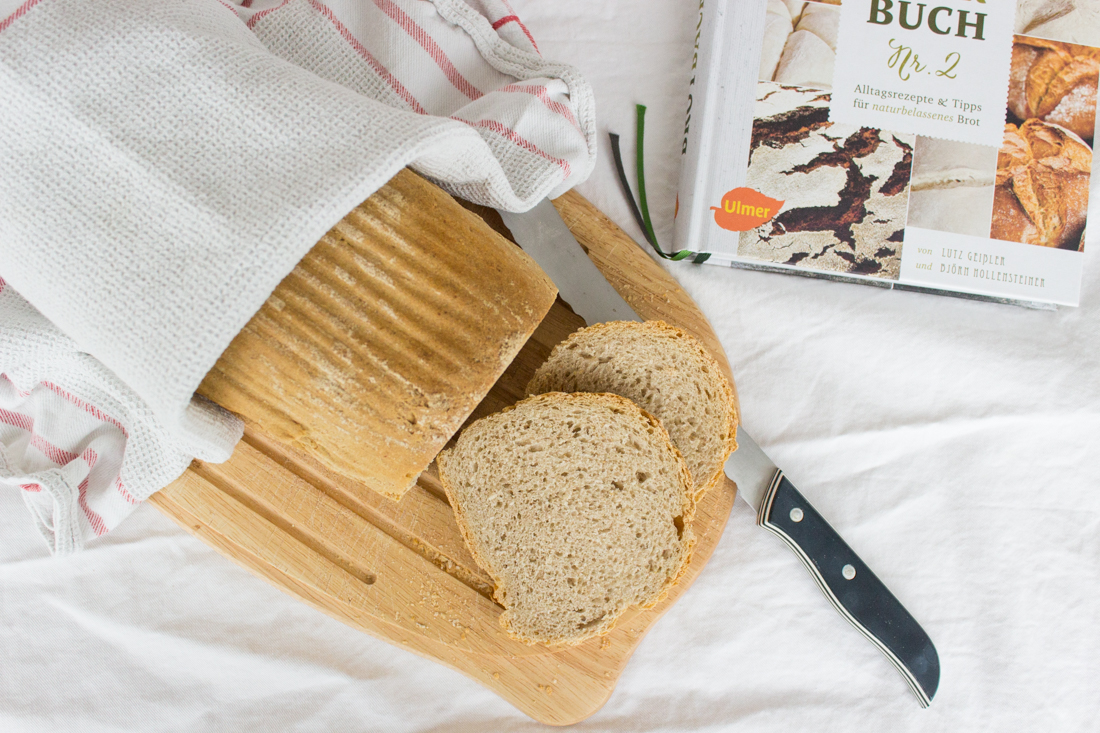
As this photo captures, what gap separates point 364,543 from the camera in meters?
1.48

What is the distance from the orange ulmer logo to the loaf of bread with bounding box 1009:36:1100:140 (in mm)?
649

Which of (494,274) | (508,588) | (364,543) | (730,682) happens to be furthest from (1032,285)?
(364,543)

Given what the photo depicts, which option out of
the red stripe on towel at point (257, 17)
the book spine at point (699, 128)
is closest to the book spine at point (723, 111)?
the book spine at point (699, 128)

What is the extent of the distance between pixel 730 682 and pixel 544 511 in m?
0.73

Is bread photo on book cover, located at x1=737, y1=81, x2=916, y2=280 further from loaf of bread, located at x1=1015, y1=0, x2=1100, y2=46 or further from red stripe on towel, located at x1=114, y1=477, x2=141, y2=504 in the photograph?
red stripe on towel, located at x1=114, y1=477, x2=141, y2=504

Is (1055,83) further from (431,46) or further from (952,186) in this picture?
(431,46)

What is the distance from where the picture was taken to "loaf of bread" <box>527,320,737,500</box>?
1.43m

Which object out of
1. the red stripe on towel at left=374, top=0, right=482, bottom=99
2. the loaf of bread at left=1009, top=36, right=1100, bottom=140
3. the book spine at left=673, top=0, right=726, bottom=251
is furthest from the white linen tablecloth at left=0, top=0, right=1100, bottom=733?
the loaf of bread at left=1009, top=36, right=1100, bottom=140

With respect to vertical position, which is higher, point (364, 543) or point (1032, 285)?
point (1032, 285)

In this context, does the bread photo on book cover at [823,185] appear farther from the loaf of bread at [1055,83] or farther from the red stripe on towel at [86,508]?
the red stripe on towel at [86,508]

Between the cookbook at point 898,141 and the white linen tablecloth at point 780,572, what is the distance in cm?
13

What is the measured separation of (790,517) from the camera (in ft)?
5.08

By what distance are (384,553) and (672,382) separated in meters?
0.73

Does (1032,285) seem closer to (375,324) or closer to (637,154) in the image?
(637,154)
